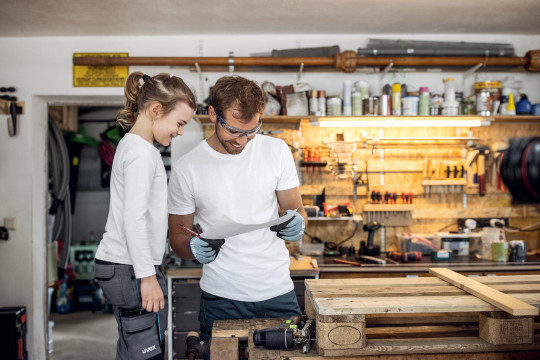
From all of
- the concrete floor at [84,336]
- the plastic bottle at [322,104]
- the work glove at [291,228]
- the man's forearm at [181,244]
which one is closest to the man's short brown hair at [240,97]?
the work glove at [291,228]

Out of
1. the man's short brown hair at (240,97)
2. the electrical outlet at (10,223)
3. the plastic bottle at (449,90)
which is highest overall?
the plastic bottle at (449,90)

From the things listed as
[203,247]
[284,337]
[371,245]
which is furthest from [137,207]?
[371,245]

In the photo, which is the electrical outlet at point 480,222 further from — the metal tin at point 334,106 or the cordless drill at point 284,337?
the cordless drill at point 284,337

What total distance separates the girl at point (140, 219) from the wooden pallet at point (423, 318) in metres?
0.63

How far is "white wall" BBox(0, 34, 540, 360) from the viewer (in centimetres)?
399

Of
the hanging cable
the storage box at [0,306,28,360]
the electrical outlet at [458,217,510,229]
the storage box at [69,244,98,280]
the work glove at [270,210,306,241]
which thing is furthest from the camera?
the storage box at [69,244,98,280]

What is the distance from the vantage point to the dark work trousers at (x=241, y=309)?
1962 mm

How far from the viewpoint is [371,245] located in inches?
156

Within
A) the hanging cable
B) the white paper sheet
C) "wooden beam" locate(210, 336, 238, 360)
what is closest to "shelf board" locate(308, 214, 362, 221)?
the white paper sheet

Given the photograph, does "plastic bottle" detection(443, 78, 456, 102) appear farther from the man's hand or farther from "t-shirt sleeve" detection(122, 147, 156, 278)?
the man's hand

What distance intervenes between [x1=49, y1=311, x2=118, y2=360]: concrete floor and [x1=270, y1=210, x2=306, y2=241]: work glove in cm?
307

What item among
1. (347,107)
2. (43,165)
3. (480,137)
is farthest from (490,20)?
(43,165)

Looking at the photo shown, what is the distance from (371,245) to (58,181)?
3938 mm

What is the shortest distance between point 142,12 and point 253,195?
219 centimetres
